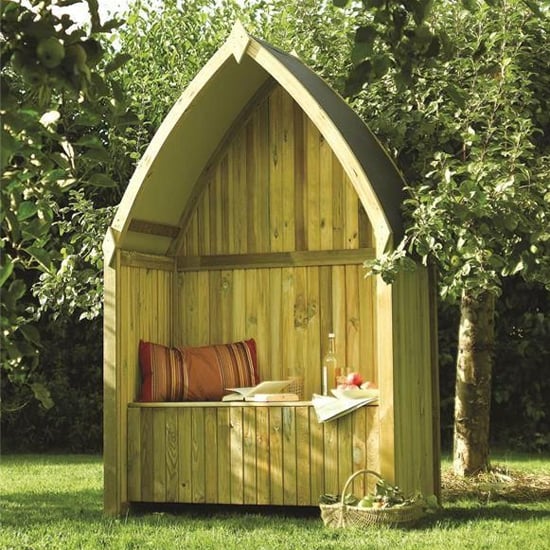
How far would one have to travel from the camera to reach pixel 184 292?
7.68m

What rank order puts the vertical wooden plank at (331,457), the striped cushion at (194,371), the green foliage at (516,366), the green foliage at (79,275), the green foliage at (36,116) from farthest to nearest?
the green foliage at (516,366) → the green foliage at (79,275) → the striped cushion at (194,371) → the vertical wooden plank at (331,457) → the green foliage at (36,116)

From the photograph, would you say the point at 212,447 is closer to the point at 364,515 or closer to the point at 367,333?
the point at 364,515

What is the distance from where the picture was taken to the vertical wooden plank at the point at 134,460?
682cm

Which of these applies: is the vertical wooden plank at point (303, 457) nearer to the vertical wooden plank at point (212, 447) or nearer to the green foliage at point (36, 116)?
the vertical wooden plank at point (212, 447)

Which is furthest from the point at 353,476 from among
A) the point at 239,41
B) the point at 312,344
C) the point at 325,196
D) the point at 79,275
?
the point at 79,275

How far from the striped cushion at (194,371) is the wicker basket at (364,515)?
4.25ft

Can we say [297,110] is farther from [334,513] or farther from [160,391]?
[334,513]

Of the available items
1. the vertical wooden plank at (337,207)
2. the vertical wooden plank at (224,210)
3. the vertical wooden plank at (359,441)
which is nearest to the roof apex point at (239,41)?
the vertical wooden plank at (337,207)

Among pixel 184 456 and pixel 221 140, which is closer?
pixel 184 456

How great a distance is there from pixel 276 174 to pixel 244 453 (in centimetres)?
184

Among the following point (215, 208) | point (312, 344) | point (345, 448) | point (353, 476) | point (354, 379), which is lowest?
point (353, 476)

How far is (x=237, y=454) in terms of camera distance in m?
6.66

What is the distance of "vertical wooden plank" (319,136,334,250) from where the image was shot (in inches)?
286

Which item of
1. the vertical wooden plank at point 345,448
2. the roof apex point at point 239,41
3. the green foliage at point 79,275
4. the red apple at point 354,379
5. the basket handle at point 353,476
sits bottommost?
the basket handle at point 353,476
